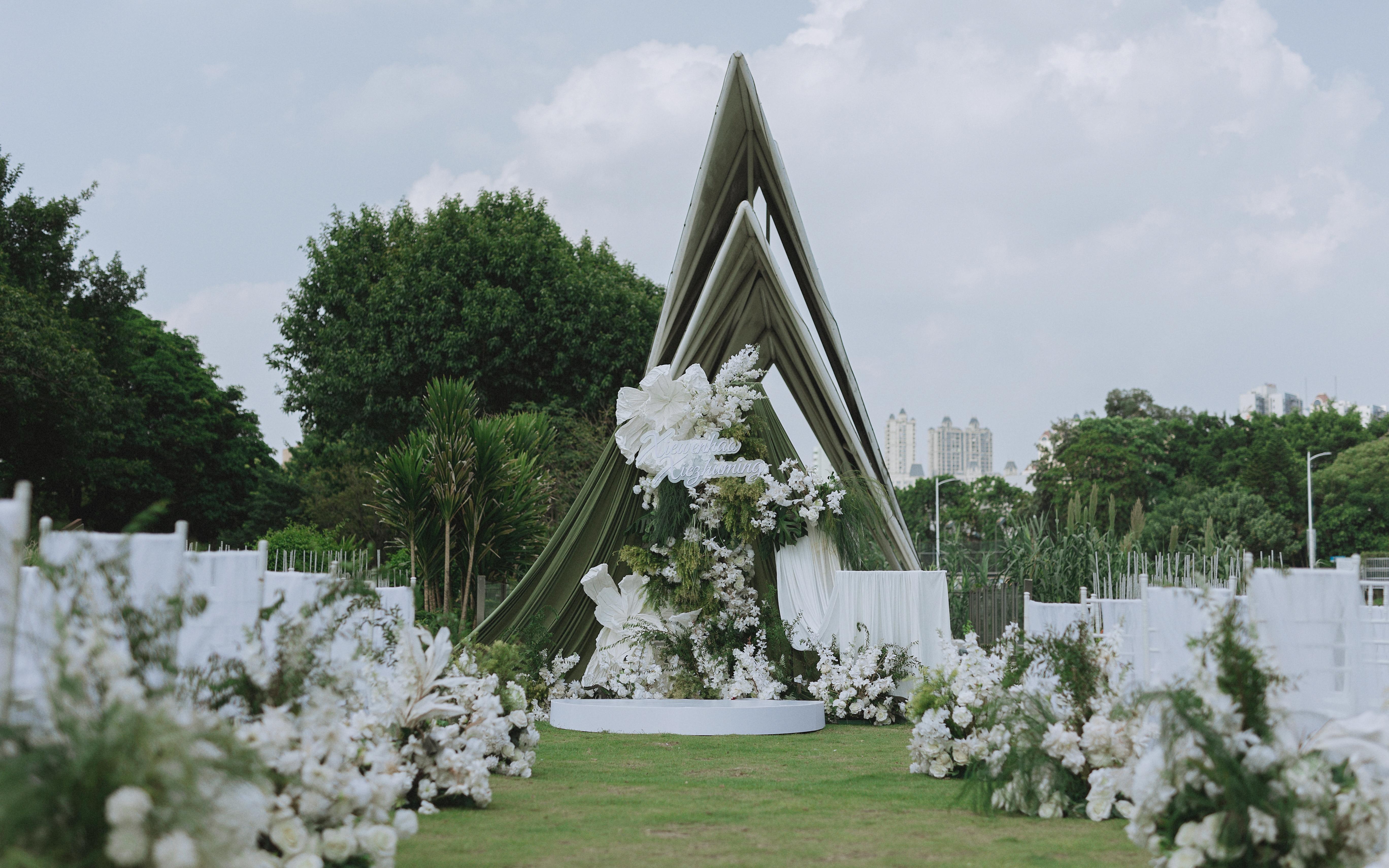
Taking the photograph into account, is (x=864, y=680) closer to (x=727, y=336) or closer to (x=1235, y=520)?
(x=727, y=336)

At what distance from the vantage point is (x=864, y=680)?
414 inches

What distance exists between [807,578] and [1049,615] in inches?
188

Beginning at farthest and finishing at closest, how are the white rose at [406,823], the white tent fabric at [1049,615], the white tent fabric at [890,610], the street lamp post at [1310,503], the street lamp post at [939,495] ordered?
the street lamp post at [939,495], the street lamp post at [1310,503], the white tent fabric at [890,610], the white tent fabric at [1049,615], the white rose at [406,823]

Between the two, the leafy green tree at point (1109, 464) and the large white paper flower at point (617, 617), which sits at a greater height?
the leafy green tree at point (1109, 464)

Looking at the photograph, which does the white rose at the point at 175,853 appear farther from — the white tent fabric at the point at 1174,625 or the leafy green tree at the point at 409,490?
the leafy green tree at the point at 409,490

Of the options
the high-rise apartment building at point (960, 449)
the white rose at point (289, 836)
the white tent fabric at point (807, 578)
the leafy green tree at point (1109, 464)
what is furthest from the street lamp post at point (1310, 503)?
the high-rise apartment building at point (960, 449)

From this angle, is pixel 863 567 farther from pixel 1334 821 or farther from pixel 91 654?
pixel 91 654

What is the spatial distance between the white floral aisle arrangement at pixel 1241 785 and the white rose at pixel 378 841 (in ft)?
8.02

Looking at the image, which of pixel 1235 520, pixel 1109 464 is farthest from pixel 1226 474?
pixel 1235 520

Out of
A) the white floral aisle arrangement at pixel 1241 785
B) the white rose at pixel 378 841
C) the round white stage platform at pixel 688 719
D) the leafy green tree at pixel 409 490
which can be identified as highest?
the leafy green tree at pixel 409 490

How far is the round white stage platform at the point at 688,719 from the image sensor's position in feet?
30.6

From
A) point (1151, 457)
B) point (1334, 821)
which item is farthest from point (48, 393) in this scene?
point (1151, 457)

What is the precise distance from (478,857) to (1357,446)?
38.4 metres

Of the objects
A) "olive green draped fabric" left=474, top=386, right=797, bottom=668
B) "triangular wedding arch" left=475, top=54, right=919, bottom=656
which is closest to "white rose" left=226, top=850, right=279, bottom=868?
"triangular wedding arch" left=475, top=54, right=919, bottom=656
